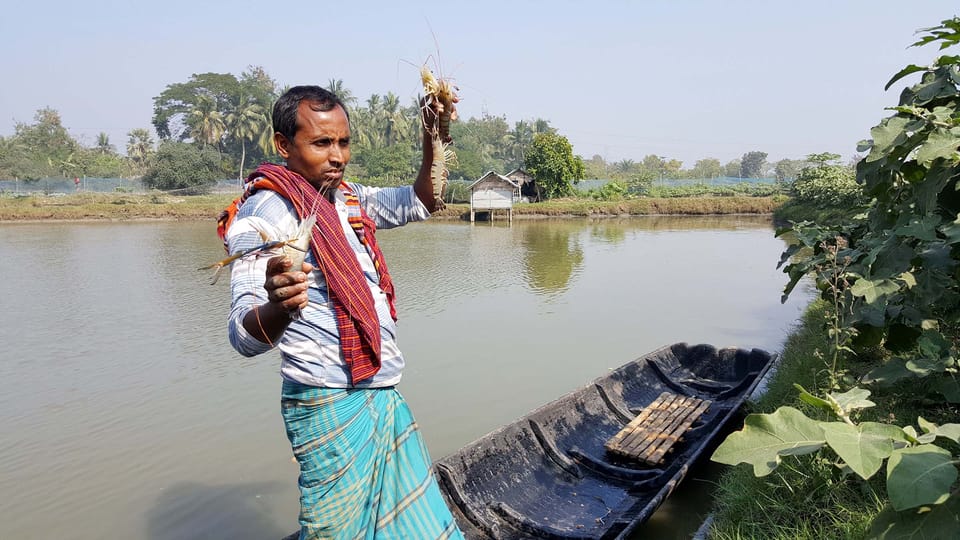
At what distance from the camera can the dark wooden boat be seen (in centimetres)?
357

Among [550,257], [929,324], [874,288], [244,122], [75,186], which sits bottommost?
[550,257]

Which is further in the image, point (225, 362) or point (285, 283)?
point (225, 362)

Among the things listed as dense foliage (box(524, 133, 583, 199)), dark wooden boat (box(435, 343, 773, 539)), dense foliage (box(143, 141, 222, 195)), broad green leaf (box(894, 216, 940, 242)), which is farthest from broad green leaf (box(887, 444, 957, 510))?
dense foliage (box(143, 141, 222, 195))

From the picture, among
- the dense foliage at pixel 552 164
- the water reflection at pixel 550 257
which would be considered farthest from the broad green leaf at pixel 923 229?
the dense foliage at pixel 552 164

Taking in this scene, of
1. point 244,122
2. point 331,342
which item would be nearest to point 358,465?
point 331,342

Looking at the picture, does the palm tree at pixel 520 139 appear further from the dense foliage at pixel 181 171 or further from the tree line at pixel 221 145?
the dense foliage at pixel 181 171

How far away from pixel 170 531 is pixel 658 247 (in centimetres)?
1791

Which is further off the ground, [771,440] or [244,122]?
[244,122]

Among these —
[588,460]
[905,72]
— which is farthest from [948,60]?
[588,460]

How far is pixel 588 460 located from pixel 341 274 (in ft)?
10.9

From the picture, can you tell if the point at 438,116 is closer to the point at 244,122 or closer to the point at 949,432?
the point at 949,432

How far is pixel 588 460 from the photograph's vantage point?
14.4 ft

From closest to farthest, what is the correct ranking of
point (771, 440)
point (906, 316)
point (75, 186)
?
point (771, 440) → point (906, 316) → point (75, 186)

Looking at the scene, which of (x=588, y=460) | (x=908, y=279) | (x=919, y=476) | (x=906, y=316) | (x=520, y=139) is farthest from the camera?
(x=520, y=139)
